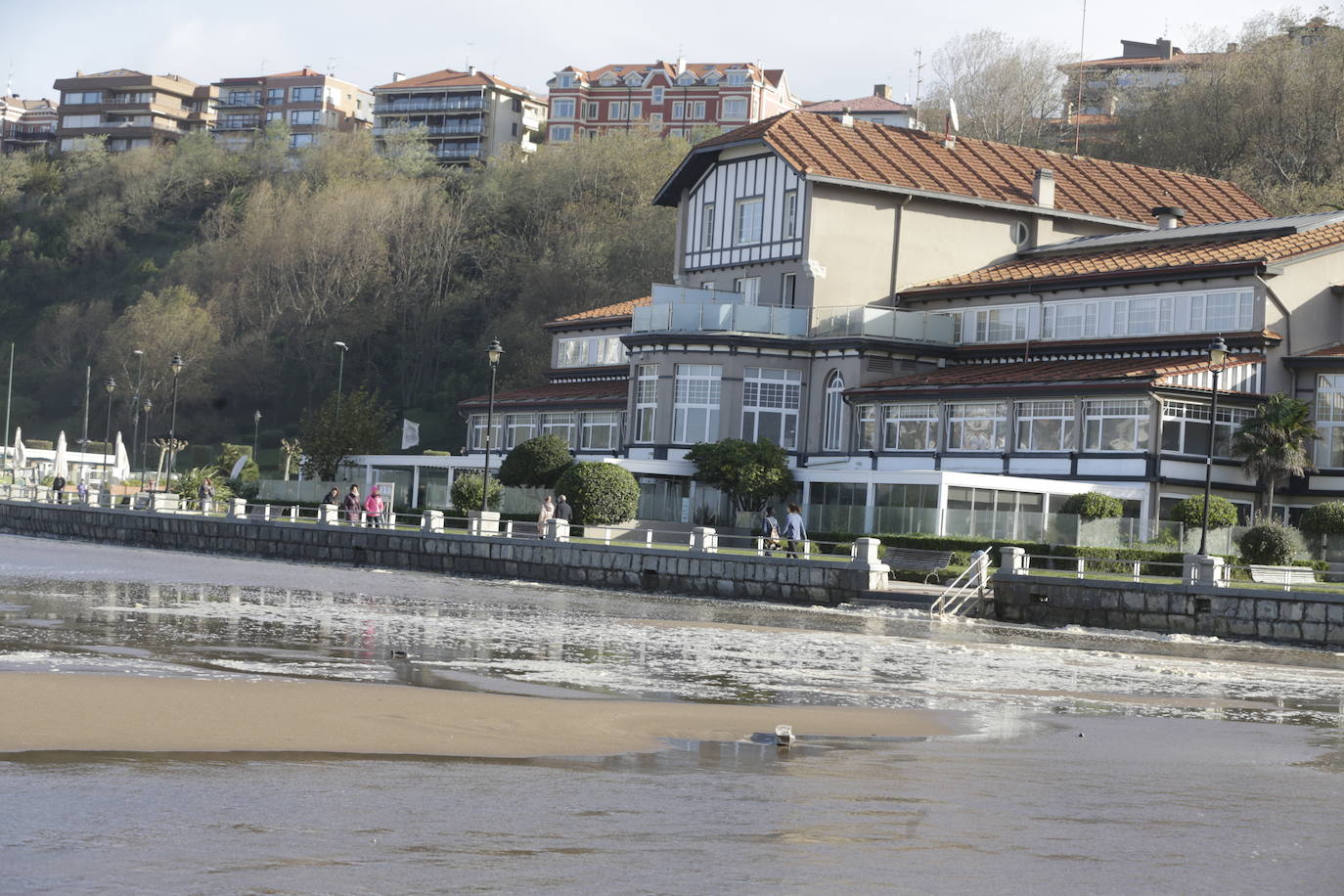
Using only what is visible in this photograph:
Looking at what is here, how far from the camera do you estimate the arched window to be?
5453 centimetres

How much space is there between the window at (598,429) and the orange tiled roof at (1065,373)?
11.2m

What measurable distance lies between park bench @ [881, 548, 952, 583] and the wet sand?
889 inches

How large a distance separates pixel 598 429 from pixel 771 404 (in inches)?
373

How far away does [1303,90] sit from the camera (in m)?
80.2

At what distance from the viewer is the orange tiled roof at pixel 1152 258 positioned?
48.2 meters

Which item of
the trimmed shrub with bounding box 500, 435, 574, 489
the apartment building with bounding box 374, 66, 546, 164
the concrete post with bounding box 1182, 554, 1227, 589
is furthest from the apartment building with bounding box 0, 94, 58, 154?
the concrete post with bounding box 1182, 554, 1227, 589

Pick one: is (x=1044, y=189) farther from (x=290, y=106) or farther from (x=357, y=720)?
(x=290, y=106)

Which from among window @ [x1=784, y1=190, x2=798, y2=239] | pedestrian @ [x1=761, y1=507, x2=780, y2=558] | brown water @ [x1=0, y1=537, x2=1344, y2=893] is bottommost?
brown water @ [x1=0, y1=537, x2=1344, y2=893]

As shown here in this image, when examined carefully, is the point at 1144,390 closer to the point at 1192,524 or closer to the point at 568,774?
the point at 1192,524

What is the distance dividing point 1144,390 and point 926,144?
1880 cm

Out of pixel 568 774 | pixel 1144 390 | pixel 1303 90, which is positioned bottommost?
pixel 568 774

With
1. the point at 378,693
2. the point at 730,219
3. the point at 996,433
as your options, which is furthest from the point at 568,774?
the point at 730,219

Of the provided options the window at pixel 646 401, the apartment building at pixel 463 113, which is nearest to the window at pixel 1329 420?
the window at pixel 646 401

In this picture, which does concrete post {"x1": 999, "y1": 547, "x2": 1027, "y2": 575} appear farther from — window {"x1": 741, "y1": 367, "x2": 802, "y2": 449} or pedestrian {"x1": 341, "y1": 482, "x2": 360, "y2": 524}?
pedestrian {"x1": 341, "y1": 482, "x2": 360, "y2": 524}
